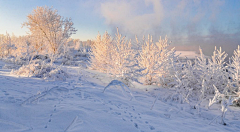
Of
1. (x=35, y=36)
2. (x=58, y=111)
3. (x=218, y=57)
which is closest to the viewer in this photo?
(x=58, y=111)

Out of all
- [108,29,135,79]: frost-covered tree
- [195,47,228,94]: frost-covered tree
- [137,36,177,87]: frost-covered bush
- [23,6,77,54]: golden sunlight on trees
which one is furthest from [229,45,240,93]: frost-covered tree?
[23,6,77,54]: golden sunlight on trees

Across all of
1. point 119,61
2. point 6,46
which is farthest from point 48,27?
point 119,61

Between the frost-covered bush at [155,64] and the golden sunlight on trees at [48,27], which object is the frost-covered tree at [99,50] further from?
the golden sunlight on trees at [48,27]

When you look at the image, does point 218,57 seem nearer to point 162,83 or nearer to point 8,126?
point 162,83

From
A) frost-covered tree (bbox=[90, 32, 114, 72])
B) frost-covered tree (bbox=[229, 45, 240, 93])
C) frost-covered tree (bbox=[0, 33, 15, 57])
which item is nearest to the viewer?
frost-covered tree (bbox=[229, 45, 240, 93])

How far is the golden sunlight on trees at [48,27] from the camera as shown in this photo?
1698 cm

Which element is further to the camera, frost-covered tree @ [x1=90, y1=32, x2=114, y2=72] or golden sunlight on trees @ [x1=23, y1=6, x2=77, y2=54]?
golden sunlight on trees @ [x1=23, y1=6, x2=77, y2=54]

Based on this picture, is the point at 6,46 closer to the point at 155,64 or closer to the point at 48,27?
the point at 48,27

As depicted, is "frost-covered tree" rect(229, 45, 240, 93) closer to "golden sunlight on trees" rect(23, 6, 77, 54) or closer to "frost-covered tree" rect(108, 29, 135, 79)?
"frost-covered tree" rect(108, 29, 135, 79)

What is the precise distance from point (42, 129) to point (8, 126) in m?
0.32

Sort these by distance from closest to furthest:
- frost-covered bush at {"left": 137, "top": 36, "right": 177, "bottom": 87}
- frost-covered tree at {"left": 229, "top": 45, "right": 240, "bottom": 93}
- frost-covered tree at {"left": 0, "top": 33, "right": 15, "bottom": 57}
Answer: frost-covered tree at {"left": 229, "top": 45, "right": 240, "bottom": 93}, frost-covered bush at {"left": 137, "top": 36, "right": 177, "bottom": 87}, frost-covered tree at {"left": 0, "top": 33, "right": 15, "bottom": 57}

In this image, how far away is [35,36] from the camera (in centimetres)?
1814

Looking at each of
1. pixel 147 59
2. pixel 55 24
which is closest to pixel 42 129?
pixel 147 59

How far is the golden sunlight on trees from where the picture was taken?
669 inches
